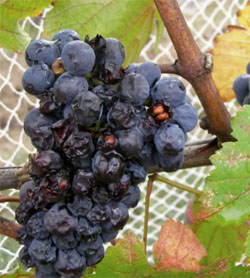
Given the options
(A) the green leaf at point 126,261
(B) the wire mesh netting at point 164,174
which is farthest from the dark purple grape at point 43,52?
(B) the wire mesh netting at point 164,174

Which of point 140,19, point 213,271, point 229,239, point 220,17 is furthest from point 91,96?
point 220,17

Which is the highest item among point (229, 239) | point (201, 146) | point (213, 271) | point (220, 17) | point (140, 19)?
point (140, 19)

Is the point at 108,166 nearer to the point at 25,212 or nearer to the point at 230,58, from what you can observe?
the point at 25,212

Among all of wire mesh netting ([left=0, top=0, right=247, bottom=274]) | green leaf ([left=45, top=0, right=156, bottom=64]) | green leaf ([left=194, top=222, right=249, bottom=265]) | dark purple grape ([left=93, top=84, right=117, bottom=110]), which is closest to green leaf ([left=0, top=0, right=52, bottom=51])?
green leaf ([left=45, top=0, right=156, bottom=64])

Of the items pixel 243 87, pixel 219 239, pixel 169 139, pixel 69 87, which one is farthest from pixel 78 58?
pixel 219 239

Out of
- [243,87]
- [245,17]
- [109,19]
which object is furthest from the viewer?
[245,17]

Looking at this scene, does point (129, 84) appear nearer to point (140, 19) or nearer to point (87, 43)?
point (87, 43)

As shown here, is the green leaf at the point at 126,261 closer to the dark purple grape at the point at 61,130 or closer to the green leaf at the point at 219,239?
the dark purple grape at the point at 61,130
